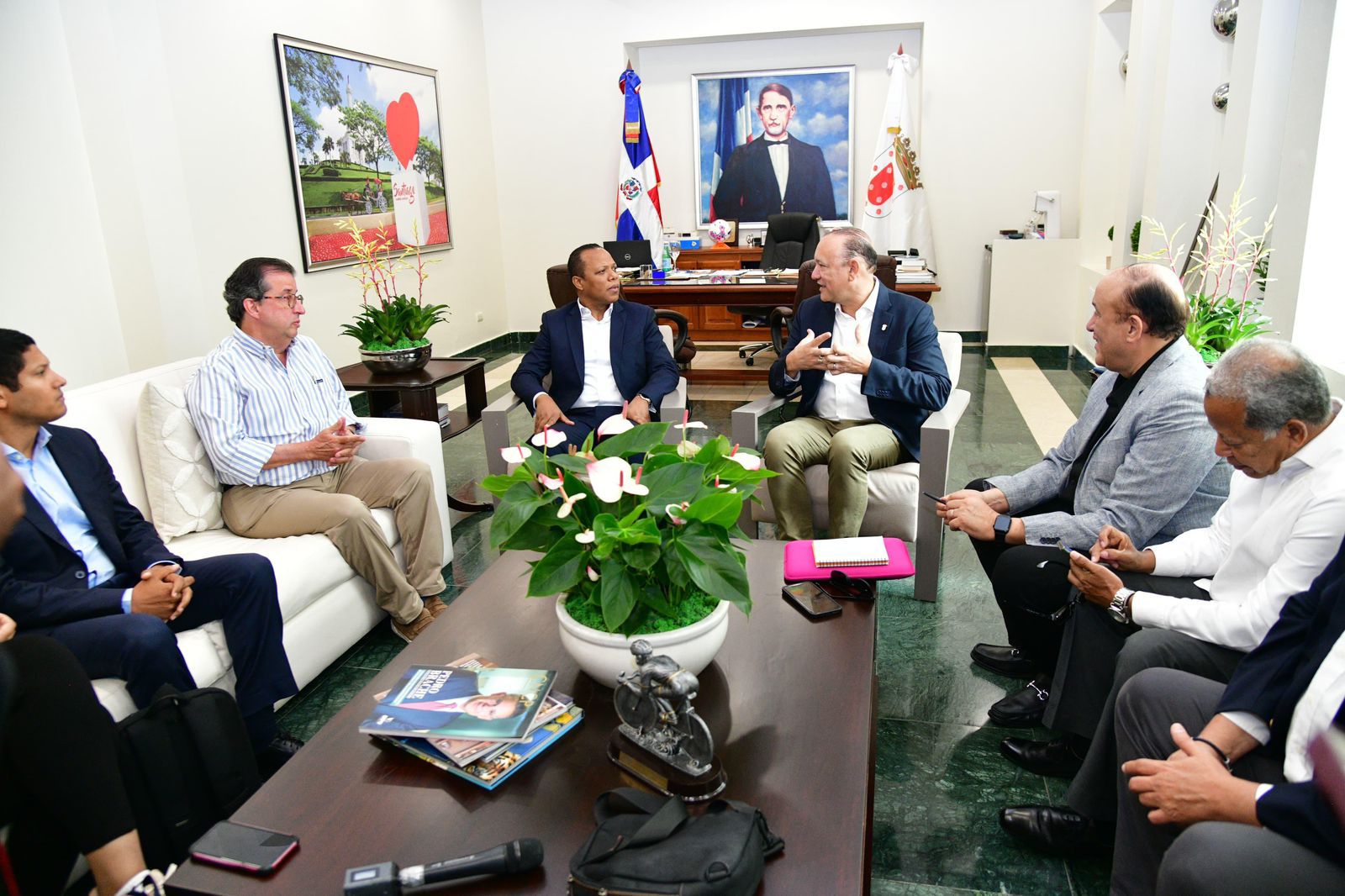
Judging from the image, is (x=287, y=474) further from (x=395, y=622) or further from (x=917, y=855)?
(x=917, y=855)

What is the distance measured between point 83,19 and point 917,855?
431cm

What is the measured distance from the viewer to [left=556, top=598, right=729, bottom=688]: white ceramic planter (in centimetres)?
162

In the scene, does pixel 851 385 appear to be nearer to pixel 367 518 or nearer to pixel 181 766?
pixel 367 518

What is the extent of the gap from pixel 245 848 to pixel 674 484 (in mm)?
882

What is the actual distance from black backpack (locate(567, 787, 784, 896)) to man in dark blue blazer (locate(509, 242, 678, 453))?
7.84 ft

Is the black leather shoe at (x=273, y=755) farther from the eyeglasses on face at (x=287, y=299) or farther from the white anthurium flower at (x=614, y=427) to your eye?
the eyeglasses on face at (x=287, y=299)

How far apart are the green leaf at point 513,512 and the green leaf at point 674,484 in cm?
20

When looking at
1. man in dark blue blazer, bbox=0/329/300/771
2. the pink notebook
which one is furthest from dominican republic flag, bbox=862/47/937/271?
man in dark blue blazer, bbox=0/329/300/771

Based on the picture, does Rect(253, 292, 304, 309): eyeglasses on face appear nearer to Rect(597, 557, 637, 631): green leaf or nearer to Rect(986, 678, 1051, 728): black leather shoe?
Rect(597, 557, 637, 631): green leaf

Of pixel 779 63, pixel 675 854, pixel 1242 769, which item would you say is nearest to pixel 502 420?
pixel 675 854

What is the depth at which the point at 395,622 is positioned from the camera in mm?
2836

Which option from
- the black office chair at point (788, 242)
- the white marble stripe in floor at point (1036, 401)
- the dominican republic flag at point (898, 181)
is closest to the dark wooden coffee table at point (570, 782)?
the white marble stripe in floor at point (1036, 401)

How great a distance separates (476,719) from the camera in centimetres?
157

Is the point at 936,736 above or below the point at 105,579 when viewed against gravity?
below
